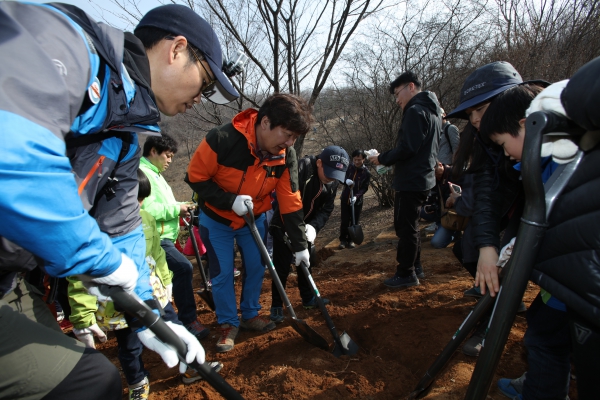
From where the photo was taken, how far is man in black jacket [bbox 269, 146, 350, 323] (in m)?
3.66

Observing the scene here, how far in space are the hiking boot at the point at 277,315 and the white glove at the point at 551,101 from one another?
3.03 m

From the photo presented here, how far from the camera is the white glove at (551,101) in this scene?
4.10 feet

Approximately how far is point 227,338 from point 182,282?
2.40ft

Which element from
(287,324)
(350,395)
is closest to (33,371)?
(350,395)

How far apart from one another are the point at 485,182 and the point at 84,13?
7.50ft

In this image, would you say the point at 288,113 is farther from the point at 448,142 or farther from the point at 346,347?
the point at 448,142

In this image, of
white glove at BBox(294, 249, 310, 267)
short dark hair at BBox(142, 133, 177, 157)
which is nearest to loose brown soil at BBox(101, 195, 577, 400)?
white glove at BBox(294, 249, 310, 267)

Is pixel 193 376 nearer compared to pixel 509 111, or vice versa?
pixel 509 111

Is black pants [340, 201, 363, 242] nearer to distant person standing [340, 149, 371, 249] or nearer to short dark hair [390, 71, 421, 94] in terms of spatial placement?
distant person standing [340, 149, 371, 249]

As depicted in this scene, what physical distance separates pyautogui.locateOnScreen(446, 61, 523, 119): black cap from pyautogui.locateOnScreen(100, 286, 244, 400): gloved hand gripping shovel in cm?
224

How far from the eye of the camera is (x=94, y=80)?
3.85ft

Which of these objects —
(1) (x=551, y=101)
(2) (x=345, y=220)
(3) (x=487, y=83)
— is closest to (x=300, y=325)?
(3) (x=487, y=83)

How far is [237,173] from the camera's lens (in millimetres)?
3113

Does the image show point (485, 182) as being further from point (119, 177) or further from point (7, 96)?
point (7, 96)
